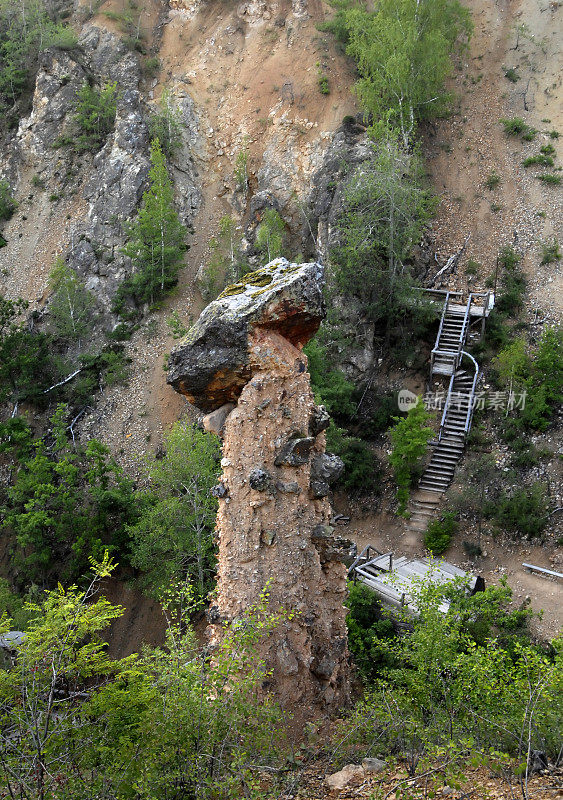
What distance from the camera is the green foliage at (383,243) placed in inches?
965

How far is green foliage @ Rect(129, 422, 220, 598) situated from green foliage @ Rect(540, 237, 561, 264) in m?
16.1

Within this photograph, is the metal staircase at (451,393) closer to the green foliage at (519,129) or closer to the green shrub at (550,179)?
the green shrub at (550,179)

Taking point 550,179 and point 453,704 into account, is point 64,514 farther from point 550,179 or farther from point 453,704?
point 550,179

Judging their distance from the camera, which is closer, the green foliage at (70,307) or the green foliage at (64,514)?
the green foliage at (64,514)

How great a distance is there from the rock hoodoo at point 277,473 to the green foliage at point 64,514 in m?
11.9

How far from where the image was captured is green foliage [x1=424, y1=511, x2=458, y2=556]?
20766mm

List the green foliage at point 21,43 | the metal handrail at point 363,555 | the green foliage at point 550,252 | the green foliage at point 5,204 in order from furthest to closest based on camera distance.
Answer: the green foliage at point 21,43
the green foliage at point 5,204
the green foliage at point 550,252
the metal handrail at point 363,555

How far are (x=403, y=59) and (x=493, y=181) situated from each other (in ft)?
22.4

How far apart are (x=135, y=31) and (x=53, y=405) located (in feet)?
78.9

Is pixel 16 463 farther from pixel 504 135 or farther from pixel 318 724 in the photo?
pixel 504 135

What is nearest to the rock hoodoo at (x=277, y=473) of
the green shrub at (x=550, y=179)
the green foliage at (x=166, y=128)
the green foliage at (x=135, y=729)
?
the green foliage at (x=135, y=729)

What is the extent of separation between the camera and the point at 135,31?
37219 mm

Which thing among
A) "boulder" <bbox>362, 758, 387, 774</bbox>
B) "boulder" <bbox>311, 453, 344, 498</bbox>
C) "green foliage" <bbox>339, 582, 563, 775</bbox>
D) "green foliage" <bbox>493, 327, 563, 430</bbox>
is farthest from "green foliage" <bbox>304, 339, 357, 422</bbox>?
"boulder" <bbox>362, 758, 387, 774</bbox>

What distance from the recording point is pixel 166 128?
108ft
